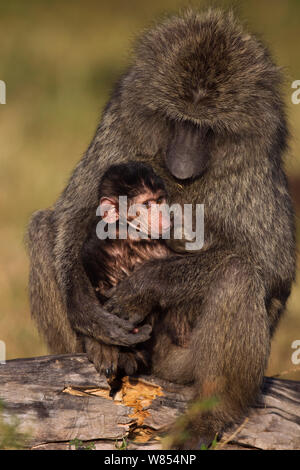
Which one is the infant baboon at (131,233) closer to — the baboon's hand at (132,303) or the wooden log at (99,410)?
the baboon's hand at (132,303)

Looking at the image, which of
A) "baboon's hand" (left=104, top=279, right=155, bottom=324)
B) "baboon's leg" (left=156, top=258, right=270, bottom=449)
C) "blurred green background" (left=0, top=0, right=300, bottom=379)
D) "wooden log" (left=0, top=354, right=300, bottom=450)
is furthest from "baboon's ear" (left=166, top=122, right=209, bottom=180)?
"wooden log" (left=0, top=354, right=300, bottom=450)

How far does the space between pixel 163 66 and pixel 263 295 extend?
3.71 ft

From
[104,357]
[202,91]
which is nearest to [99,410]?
[104,357]

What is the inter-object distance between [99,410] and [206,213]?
1.02 meters

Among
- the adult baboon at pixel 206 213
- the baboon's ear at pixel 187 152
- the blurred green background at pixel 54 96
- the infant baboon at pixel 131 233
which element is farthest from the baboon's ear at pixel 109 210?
the blurred green background at pixel 54 96

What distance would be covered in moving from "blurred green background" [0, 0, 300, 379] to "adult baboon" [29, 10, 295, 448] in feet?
1.49

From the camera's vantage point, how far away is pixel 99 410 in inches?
148

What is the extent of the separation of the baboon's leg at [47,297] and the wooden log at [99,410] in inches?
12.3

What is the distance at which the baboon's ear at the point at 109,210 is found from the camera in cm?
399

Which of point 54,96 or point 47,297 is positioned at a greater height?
point 54,96

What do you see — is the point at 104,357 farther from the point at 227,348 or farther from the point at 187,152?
the point at 187,152

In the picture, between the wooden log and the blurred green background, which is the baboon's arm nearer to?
the wooden log

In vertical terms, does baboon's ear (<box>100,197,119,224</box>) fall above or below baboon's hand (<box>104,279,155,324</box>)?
above

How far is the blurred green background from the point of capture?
6.25m
